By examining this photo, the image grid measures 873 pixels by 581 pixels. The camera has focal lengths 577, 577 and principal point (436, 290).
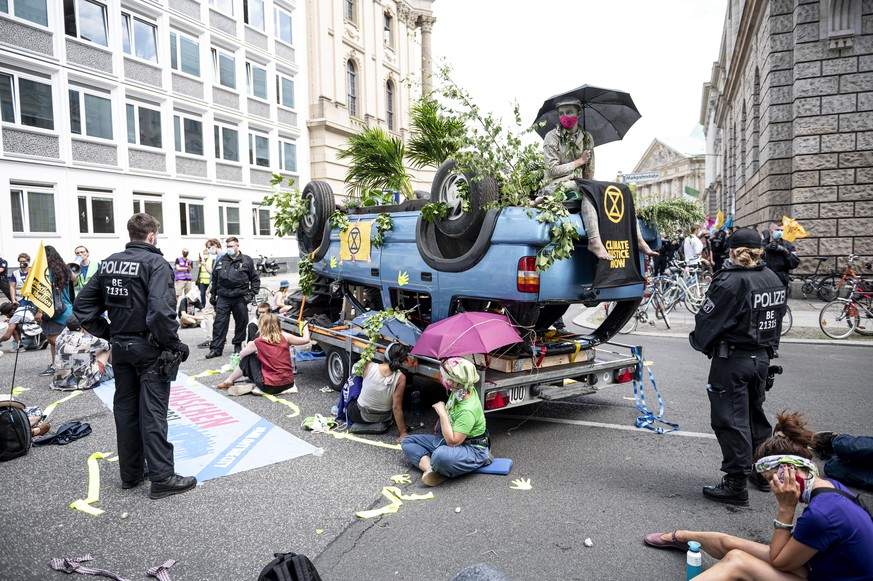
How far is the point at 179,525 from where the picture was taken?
3934 millimetres

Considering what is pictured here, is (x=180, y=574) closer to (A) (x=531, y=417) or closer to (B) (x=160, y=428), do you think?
(B) (x=160, y=428)

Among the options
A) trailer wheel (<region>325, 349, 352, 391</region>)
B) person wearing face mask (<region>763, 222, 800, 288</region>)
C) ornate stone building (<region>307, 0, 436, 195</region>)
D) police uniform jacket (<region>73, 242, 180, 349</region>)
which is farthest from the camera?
ornate stone building (<region>307, 0, 436, 195</region>)

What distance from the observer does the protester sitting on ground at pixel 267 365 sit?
734 cm

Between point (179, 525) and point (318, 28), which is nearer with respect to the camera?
point (179, 525)

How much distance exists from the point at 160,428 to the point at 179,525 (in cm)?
85

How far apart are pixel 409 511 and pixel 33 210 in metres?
20.2

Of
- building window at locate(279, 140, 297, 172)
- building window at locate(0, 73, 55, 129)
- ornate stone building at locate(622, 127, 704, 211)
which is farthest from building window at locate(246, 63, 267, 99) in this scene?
ornate stone building at locate(622, 127, 704, 211)

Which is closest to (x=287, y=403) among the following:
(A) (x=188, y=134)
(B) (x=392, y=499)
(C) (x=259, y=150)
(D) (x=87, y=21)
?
(B) (x=392, y=499)

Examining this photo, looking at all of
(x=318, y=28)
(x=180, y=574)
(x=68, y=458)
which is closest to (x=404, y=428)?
(x=180, y=574)

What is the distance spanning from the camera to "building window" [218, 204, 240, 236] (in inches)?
1038

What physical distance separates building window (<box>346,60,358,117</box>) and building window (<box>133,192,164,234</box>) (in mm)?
13988

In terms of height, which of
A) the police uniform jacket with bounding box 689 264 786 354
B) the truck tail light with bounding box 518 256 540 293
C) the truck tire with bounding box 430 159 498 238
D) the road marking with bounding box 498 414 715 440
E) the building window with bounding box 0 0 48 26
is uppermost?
the building window with bounding box 0 0 48 26

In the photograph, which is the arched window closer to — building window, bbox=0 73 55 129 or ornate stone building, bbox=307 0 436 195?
ornate stone building, bbox=307 0 436 195

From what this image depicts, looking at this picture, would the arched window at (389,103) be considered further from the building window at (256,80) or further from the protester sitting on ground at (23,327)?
the protester sitting on ground at (23,327)
